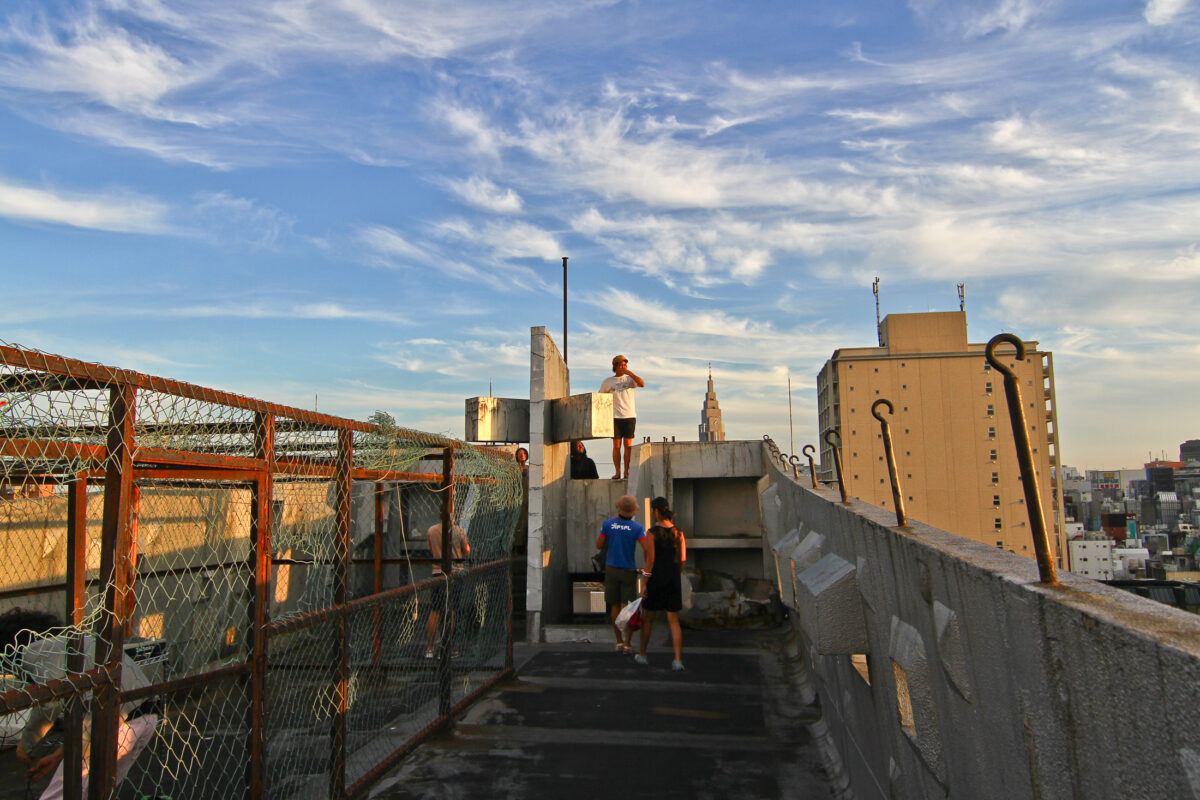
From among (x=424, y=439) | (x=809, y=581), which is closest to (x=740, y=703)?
(x=809, y=581)

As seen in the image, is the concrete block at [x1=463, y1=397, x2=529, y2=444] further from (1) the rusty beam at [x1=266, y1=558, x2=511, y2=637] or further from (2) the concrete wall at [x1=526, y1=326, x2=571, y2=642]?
(1) the rusty beam at [x1=266, y1=558, x2=511, y2=637]

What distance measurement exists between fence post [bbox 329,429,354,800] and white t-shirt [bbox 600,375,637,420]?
711 centimetres

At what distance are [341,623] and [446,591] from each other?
63.0 inches

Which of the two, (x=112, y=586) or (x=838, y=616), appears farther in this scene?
(x=838, y=616)

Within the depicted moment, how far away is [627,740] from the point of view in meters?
6.11

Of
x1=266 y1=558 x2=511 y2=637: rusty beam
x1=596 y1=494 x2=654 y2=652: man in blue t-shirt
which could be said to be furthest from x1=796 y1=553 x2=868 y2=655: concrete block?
x1=596 y1=494 x2=654 y2=652: man in blue t-shirt

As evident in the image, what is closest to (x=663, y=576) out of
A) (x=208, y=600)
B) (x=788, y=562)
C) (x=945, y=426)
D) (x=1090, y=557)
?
(x=788, y=562)

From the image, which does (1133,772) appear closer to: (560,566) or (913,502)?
(560,566)

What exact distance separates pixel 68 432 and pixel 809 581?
359cm

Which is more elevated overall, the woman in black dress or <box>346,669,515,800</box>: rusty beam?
the woman in black dress

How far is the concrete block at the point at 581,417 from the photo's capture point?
10.4 metres

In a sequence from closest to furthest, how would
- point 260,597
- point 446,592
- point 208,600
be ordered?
point 260,597
point 446,592
point 208,600

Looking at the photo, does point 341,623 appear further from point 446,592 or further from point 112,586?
point 112,586

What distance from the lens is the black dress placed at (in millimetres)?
8195
